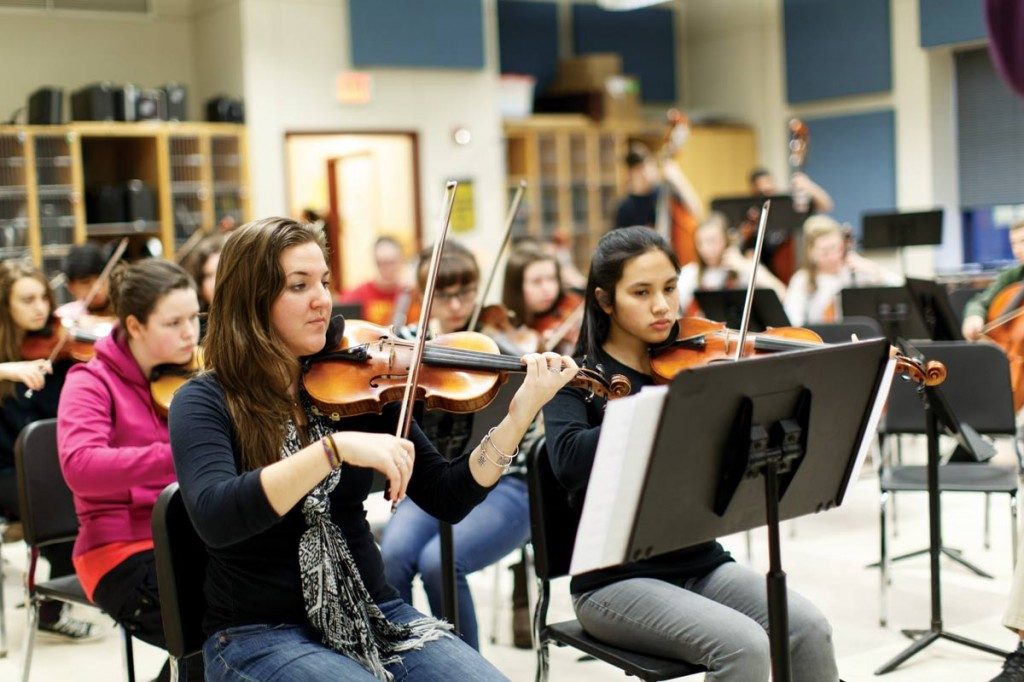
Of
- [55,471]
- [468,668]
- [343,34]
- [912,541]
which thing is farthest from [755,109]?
[468,668]

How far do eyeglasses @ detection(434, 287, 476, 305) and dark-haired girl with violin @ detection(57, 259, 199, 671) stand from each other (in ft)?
2.80

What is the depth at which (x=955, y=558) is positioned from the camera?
12.6 ft

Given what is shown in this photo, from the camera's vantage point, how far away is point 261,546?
71.6 inches

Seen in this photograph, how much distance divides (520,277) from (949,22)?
211 inches

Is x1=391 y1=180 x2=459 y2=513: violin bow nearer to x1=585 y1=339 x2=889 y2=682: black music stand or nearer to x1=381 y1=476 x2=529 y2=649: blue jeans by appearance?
x1=585 y1=339 x2=889 y2=682: black music stand

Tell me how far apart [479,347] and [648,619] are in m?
0.58

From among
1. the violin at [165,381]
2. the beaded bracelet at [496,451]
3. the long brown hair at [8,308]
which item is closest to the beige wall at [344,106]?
the long brown hair at [8,308]

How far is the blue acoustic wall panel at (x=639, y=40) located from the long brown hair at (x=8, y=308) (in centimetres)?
634

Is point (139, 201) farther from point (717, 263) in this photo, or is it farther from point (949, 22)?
point (949, 22)

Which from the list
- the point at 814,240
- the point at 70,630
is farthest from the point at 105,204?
the point at 814,240

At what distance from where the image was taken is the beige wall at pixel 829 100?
8.22 m

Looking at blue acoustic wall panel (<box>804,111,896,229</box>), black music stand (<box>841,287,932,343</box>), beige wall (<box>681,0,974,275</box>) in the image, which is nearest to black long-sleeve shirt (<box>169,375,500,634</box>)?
black music stand (<box>841,287,932,343</box>)

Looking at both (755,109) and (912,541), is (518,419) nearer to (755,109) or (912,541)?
(912,541)

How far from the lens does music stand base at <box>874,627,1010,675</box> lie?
303cm
